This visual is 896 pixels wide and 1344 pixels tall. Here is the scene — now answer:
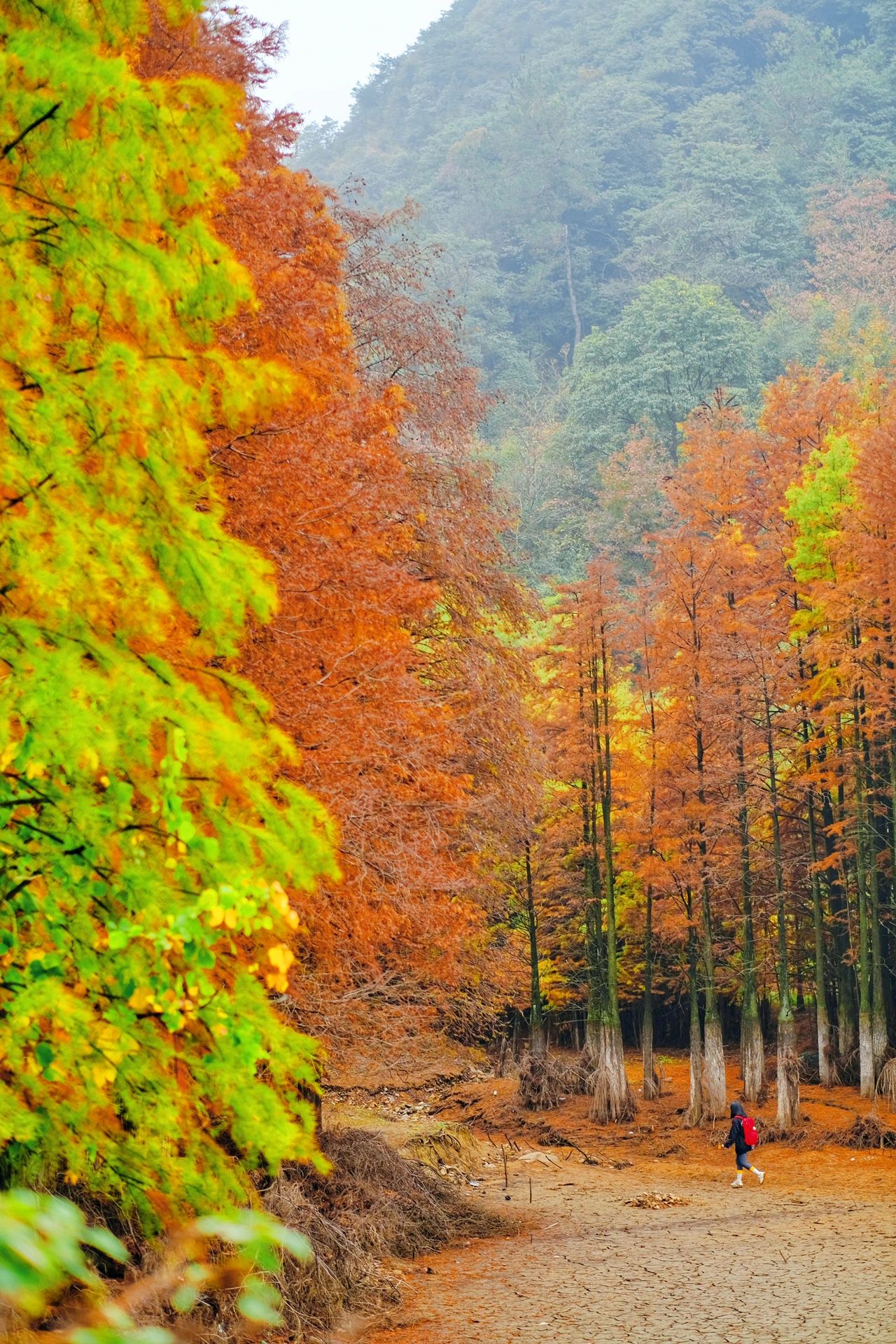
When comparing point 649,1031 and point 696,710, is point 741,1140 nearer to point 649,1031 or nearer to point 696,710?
point 696,710

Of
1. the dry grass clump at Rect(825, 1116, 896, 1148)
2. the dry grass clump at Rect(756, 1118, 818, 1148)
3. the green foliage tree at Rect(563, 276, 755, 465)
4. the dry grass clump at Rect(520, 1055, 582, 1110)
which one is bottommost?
the dry grass clump at Rect(520, 1055, 582, 1110)

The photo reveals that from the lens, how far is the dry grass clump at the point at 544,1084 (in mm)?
26328

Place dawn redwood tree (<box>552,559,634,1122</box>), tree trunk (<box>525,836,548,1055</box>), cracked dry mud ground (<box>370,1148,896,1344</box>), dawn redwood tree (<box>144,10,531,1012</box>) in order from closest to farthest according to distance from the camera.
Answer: dawn redwood tree (<box>144,10,531,1012</box>) → cracked dry mud ground (<box>370,1148,896,1344</box>) → dawn redwood tree (<box>552,559,634,1122</box>) → tree trunk (<box>525,836,548,1055</box>)

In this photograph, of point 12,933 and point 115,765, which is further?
point 115,765

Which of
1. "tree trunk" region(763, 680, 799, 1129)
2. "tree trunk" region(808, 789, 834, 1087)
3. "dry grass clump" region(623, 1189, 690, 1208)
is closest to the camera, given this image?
"dry grass clump" region(623, 1189, 690, 1208)

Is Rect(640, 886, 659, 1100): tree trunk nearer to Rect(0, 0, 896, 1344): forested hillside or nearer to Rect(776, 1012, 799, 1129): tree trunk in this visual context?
Rect(0, 0, 896, 1344): forested hillside

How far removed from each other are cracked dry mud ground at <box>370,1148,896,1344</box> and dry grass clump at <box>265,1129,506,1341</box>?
38 cm

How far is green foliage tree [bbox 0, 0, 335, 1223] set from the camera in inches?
146

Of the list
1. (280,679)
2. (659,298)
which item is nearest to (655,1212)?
(280,679)

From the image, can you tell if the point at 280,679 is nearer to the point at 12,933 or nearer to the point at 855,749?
the point at 12,933

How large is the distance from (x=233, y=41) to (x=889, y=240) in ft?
206

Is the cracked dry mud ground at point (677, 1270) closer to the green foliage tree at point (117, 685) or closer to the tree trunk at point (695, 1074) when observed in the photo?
the tree trunk at point (695, 1074)

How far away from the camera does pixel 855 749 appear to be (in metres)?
23.0

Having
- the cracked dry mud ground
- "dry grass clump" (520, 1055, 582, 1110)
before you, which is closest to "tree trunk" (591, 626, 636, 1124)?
"dry grass clump" (520, 1055, 582, 1110)
